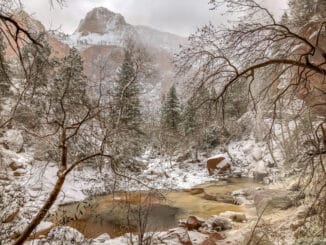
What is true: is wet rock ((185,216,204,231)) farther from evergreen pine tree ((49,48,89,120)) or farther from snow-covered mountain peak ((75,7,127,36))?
snow-covered mountain peak ((75,7,127,36))

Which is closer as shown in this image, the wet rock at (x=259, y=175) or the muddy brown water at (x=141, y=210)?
the muddy brown water at (x=141, y=210)

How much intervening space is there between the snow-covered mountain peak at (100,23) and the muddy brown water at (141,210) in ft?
450

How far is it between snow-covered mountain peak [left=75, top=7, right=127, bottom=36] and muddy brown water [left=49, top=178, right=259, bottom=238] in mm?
137237

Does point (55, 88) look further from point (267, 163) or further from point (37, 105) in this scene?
point (267, 163)

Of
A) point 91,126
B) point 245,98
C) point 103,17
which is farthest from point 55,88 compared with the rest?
point 103,17

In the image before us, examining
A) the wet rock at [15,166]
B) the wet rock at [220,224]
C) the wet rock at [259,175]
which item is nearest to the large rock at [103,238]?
the wet rock at [220,224]

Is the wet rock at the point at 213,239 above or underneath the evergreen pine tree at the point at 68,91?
underneath

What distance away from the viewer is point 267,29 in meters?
4.64

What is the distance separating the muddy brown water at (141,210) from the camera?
10.3m

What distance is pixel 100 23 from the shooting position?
506 ft

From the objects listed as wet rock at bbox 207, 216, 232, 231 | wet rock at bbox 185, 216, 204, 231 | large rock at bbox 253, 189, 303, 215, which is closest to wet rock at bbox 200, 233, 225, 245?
wet rock at bbox 207, 216, 232, 231

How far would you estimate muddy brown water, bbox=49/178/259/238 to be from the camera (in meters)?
10.3

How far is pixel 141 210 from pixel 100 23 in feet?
518

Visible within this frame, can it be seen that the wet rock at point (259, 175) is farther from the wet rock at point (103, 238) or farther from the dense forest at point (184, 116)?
the wet rock at point (103, 238)
